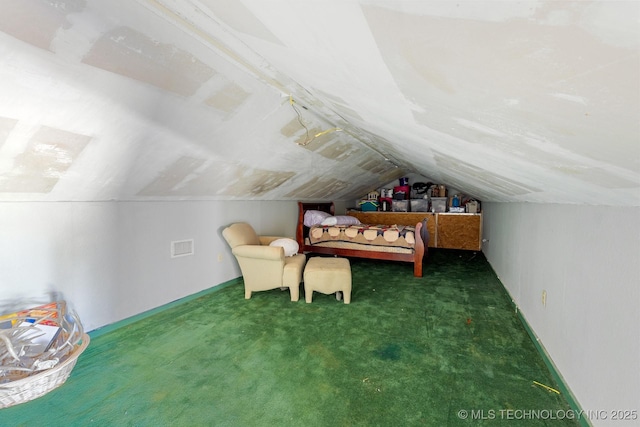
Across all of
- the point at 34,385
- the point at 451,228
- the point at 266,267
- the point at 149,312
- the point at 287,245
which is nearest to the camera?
the point at 34,385

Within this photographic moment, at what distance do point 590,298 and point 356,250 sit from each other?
3280mm

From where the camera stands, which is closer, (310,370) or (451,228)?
(310,370)

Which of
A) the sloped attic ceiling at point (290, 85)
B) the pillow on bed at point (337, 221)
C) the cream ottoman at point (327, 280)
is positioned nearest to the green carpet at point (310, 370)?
the cream ottoman at point (327, 280)

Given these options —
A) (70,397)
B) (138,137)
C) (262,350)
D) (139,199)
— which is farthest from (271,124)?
(70,397)

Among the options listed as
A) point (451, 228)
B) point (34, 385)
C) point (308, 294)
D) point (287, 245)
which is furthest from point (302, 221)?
point (34, 385)

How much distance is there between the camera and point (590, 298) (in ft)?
4.81

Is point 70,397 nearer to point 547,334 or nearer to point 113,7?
point 113,7

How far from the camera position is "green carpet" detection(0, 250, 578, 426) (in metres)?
1.54

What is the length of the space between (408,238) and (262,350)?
9.24ft

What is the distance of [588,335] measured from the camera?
1469 millimetres

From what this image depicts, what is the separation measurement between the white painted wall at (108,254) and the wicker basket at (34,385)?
2.12 feet

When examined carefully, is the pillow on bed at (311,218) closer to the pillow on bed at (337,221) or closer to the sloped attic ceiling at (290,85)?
the pillow on bed at (337,221)

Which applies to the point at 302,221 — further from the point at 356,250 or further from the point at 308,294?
the point at 308,294

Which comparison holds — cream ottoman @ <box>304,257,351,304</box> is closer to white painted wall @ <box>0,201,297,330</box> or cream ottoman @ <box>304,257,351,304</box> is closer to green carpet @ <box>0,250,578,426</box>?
green carpet @ <box>0,250,578,426</box>
